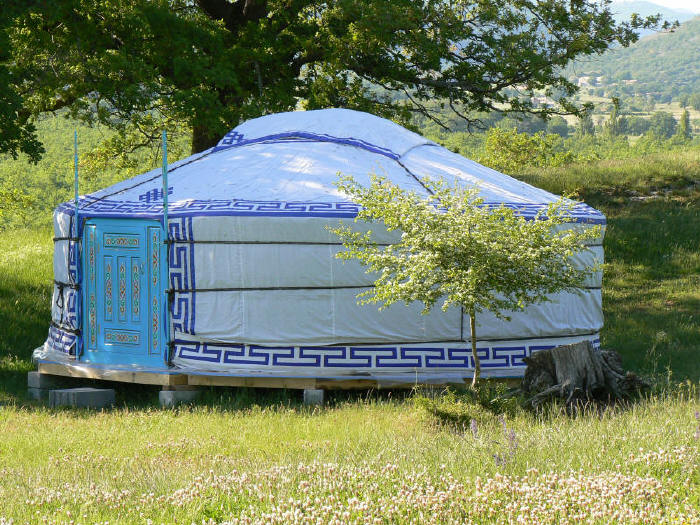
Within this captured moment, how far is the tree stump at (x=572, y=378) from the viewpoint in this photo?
598 cm

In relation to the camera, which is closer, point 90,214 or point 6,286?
point 90,214

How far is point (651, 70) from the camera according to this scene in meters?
172

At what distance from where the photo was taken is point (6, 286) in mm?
10906

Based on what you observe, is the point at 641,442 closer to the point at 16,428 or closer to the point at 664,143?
the point at 16,428

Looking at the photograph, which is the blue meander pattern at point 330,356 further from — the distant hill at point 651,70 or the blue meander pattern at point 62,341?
the distant hill at point 651,70

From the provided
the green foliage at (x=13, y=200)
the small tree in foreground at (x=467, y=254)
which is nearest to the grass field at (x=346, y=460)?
the small tree in foreground at (x=467, y=254)

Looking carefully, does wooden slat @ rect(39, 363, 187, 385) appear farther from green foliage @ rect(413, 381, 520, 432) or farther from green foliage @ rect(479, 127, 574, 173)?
green foliage @ rect(479, 127, 574, 173)

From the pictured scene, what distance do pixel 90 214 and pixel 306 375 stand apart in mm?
2226

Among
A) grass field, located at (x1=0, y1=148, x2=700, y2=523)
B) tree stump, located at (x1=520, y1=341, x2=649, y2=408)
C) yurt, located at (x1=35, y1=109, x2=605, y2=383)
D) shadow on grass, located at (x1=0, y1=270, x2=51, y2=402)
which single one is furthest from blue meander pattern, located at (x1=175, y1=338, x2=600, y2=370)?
shadow on grass, located at (x1=0, y1=270, x2=51, y2=402)

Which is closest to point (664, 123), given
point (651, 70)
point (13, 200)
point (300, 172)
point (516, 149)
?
point (516, 149)

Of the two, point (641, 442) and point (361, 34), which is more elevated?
point (361, 34)

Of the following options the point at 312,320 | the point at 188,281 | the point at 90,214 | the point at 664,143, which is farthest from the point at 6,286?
the point at 664,143

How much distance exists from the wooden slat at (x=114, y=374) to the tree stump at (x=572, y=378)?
2602 mm

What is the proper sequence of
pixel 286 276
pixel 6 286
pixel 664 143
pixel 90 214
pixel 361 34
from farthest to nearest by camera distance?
pixel 664 143 < pixel 361 34 < pixel 6 286 < pixel 90 214 < pixel 286 276
